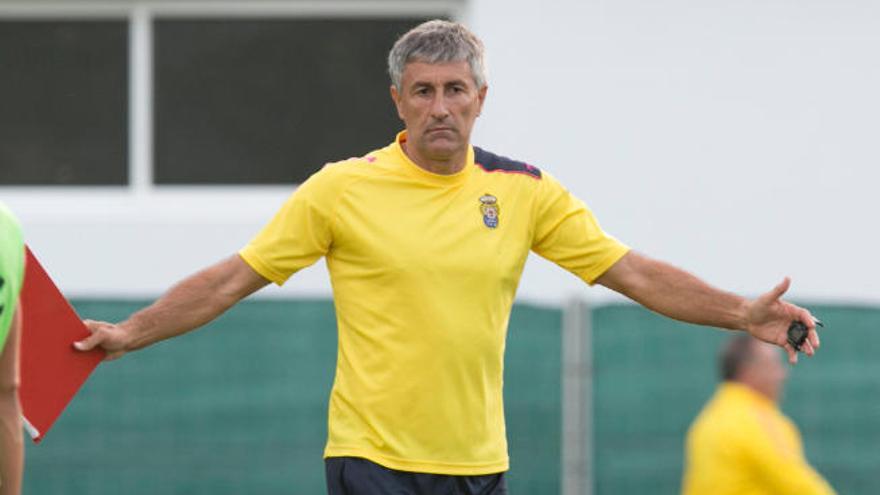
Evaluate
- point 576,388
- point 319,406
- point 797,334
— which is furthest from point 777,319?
point 319,406

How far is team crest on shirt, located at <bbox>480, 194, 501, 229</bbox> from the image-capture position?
222 inches

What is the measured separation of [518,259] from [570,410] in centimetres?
426

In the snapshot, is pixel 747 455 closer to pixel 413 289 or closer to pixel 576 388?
pixel 576 388

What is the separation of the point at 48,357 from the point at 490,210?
131 cm

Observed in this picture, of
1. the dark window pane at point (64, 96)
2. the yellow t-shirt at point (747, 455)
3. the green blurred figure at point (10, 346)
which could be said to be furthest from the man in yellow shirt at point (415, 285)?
the dark window pane at point (64, 96)

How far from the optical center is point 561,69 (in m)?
10.9

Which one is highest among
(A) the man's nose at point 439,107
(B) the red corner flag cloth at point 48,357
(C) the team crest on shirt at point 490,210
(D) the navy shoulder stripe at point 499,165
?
(A) the man's nose at point 439,107

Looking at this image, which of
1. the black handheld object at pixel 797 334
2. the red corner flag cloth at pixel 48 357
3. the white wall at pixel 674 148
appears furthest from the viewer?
the white wall at pixel 674 148

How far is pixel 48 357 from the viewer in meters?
5.54

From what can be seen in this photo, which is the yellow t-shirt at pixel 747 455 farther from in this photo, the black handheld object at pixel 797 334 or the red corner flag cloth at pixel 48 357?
the red corner flag cloth at pixel 48 357

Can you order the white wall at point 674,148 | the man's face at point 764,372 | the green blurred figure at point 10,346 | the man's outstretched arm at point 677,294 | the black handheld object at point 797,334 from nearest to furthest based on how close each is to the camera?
the green blurred figure at point 10,346
the black handheld object at point 797,334
the man's outstretched arm at point 677,294
the man's face at point 764,372
the white wall at point 674,148

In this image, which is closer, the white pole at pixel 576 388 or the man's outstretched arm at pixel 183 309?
the man's outstretched arm at pixel 183 309

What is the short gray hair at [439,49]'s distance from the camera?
5594 millimetres

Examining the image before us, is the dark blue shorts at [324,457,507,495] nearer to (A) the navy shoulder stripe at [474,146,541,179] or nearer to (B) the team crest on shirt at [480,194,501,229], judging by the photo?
(B) the team crest on shirt at [480,194,501,229]
